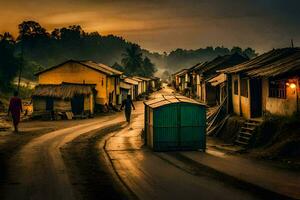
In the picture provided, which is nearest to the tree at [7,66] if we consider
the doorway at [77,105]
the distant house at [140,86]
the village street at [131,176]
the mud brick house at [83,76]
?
the mud brick house at [83,76]

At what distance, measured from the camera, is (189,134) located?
1952cm

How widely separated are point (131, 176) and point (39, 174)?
316cm

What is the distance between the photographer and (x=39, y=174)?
14570mm

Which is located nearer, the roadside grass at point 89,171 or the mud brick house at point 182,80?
the roadside grass at point 89,171

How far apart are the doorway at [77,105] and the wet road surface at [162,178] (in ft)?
77.7

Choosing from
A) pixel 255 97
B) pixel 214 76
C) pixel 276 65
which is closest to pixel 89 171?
pixel 276 65

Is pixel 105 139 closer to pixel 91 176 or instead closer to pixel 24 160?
pixel 24 160

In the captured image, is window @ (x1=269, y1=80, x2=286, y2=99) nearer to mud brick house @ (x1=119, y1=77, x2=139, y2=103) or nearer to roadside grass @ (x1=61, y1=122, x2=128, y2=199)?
roadside grass @ (x1=61, y1=122, x2=128, y2=199)

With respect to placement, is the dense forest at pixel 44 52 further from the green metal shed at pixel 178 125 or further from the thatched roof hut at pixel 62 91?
the green metal shed at pixel 178 125

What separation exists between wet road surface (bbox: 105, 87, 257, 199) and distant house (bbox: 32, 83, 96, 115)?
22861 millimetres

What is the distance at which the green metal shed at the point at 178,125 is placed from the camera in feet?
63.3

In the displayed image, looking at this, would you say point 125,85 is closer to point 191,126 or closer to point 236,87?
point 236,87

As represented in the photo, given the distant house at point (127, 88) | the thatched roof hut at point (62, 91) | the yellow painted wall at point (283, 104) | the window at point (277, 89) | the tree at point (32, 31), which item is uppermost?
the tree at point (32, 31)

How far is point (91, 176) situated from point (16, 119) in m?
14.5
